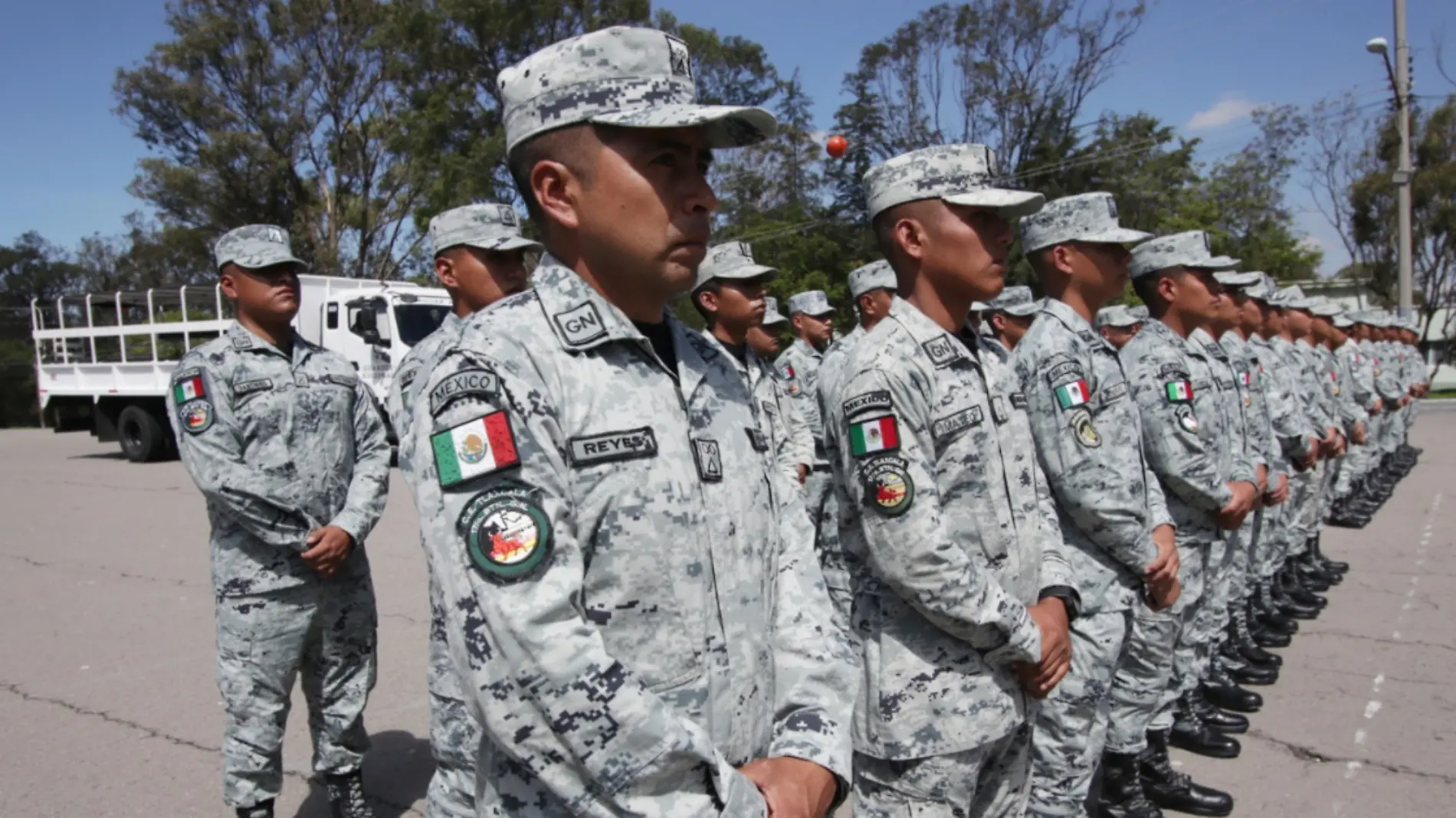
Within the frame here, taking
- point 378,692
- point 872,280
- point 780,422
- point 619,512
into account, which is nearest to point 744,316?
point 780,422

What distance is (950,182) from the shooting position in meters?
2.54

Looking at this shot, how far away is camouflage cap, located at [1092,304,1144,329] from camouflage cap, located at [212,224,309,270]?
4.11 m

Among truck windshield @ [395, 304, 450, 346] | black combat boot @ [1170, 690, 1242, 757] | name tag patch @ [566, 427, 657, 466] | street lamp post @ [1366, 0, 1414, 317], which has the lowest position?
black combat boot @ [1170, 690, 1242, 757]

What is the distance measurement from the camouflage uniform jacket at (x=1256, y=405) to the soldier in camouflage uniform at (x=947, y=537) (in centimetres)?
286

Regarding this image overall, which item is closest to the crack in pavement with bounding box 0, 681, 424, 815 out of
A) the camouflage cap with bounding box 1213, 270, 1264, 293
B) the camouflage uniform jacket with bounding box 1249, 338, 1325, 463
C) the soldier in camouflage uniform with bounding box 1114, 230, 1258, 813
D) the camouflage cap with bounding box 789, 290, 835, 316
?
the soldier in camouflage uniform with bounding box 1114, 230, 1258, 813

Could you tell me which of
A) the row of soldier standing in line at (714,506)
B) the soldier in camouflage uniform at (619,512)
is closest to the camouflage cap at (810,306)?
the row of soldier standing in line at (714,506)

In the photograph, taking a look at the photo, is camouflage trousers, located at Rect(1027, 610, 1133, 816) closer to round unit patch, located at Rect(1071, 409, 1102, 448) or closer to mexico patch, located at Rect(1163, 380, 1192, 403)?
round unit patch, located at Rect(1071, 409, 1102, 448)

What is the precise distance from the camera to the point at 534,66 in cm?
148

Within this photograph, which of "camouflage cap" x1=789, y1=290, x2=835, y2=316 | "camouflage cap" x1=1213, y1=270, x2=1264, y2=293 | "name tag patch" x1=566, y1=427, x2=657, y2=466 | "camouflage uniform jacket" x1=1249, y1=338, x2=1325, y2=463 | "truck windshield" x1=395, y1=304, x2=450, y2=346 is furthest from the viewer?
"truck windshield" x1=395, y1=304, x2=450, y2=346

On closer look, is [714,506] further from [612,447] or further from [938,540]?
[938,540]

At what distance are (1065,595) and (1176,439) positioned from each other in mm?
1691

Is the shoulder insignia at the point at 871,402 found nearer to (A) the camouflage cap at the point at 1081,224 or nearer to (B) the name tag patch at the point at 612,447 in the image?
(B) the name tag patch at the point at 612,447

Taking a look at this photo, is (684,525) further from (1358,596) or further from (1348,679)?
(1358,596)

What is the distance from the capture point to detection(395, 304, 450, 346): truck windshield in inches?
565
